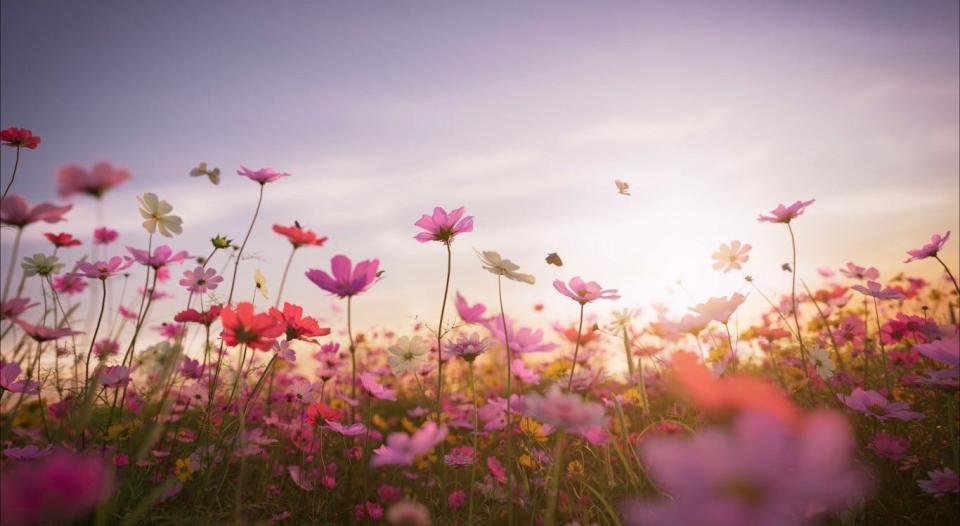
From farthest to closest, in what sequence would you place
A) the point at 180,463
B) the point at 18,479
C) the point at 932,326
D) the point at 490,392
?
the point at 490,392 < the point at 180,463 < the point at 932,326 < the point at 18,479

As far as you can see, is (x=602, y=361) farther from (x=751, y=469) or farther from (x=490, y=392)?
(x=751, y=469)

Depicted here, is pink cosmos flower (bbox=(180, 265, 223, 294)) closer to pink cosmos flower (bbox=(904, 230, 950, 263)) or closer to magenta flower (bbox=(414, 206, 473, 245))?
magenta flower (bbox=(414, 206, 473, 245))

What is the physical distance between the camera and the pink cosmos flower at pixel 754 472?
472 millimetres

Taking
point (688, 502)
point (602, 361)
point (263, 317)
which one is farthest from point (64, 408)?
point (602, 361)

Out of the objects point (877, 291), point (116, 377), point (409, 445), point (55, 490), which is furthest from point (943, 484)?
point (116, 377)

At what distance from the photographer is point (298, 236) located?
1.46m

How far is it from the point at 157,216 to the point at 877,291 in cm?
339

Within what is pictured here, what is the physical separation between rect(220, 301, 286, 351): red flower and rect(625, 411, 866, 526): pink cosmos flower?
1017mm

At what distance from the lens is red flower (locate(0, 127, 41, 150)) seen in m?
1.85

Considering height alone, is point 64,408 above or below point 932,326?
below

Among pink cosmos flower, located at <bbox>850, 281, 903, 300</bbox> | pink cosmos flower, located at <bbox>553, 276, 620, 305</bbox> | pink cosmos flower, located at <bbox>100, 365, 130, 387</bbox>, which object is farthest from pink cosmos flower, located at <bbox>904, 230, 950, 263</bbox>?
pink cosmos flower, located at <bbox>100, 365, 130, 387</bbox>

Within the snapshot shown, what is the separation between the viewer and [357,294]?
1.34 metres

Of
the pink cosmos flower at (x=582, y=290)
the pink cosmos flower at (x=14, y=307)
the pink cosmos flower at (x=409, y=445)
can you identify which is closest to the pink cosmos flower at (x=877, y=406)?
the pink cosmos flower at (x=582, y=290)

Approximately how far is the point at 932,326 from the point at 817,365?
1055mm
